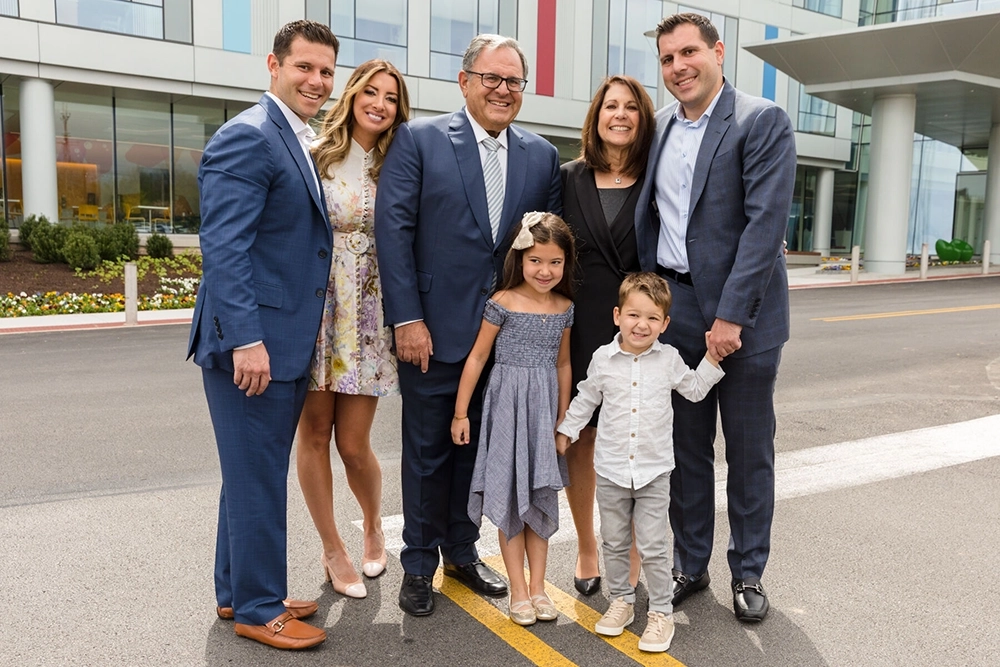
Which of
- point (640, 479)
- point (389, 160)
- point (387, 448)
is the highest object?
point (389, 160)

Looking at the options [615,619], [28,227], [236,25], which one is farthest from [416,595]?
[236,25]

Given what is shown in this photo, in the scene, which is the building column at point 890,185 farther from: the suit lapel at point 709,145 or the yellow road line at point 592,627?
the yellow road line at point 592,627

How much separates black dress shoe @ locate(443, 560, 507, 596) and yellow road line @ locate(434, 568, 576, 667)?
3 centimetres

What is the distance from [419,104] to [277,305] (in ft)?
75.4

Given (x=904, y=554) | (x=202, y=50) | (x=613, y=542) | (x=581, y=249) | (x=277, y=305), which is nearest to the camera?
(x=277, y=305)

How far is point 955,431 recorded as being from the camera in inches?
279

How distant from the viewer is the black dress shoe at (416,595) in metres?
3.76

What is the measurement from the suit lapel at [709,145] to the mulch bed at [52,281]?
15.6 metres

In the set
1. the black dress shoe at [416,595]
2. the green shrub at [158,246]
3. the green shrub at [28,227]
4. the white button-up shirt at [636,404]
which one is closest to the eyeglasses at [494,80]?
the white button-up shirt at [636,404]

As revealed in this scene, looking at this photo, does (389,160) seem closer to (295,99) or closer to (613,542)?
(295,99)

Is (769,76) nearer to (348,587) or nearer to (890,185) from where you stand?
(890,185)

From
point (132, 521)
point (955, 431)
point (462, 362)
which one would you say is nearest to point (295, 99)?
point (462, 362)

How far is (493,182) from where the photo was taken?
395 cm

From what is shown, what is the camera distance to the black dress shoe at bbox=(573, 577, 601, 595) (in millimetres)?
4004
